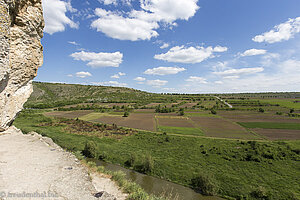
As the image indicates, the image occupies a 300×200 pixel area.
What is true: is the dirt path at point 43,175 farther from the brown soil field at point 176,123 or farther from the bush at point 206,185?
the brown soil field at point 176,123

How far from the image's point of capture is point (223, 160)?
22.6 m

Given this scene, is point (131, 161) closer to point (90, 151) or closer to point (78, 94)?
point (90, 151)

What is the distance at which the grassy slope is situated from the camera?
55.0 ft

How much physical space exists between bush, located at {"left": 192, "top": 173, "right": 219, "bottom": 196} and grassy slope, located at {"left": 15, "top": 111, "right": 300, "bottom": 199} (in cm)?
84

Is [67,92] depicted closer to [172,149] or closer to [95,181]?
[172,149]

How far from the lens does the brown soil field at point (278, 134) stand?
32.4 metres

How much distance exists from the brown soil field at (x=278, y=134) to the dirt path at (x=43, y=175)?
4191cm

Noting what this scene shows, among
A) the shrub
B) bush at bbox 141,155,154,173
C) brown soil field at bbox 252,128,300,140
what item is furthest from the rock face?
brown soil field at bbox 252,128,300,140

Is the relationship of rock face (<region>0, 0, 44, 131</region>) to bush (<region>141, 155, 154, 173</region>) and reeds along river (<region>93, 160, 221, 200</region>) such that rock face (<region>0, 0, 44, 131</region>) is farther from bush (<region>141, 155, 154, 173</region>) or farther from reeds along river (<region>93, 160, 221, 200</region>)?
bush (<region>141, 155, 154, 173</region>)

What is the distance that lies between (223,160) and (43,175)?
2481cm

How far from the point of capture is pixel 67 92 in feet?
471

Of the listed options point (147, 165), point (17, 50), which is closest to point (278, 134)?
point (147, 165)

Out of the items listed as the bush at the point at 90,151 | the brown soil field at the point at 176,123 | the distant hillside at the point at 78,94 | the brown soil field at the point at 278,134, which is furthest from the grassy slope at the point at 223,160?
the distant hillside at the point at 78,94

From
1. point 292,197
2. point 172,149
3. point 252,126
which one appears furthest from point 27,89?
point 252,126
